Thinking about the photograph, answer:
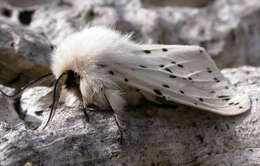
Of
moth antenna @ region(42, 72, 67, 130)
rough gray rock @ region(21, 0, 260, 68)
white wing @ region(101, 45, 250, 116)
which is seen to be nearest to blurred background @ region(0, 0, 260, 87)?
rough gray rock @ region(21, 0, 260, 68)

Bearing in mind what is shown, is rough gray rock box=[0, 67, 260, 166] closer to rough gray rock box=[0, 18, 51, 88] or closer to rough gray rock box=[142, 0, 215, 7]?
rough gray rock box=[0, 18, 51, 88]

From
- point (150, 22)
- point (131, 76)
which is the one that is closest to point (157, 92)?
point (131, 76)

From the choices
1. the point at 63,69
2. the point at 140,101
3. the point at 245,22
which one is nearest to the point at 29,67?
the point at 63,69

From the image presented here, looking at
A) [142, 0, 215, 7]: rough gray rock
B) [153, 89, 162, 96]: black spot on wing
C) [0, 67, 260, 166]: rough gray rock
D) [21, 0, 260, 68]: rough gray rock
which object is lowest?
[0, 67, 260, 166]: rough gray rock

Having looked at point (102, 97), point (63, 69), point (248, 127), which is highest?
point (63, 69)

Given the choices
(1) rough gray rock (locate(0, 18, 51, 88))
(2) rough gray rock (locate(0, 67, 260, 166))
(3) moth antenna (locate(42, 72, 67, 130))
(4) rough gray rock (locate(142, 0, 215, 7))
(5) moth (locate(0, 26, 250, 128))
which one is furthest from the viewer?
(4) rough gray rock (locate(142, 0, 215, 7))

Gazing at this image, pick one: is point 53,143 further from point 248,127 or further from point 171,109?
point 248,127
